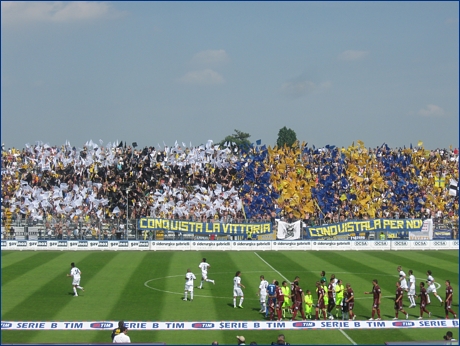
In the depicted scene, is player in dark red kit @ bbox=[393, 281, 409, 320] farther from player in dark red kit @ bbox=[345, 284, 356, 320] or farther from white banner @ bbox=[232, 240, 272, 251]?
white banner @ bbox=[232, 240, 272, 251]

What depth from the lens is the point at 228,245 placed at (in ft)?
169

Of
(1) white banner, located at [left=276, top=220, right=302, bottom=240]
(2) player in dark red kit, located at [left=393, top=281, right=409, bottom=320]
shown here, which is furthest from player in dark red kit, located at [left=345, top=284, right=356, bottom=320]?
(1) white banner, located at [left=276, top=220, right=302, bottom=240]

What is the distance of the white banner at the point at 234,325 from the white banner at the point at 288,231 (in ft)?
93.8

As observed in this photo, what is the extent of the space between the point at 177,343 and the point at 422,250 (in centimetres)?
3394

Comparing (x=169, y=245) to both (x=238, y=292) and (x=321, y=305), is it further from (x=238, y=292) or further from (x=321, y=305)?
(x=321, y=305)

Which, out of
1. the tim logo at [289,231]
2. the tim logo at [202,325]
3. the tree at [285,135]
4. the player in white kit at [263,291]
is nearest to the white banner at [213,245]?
the tim logo at [289,231]

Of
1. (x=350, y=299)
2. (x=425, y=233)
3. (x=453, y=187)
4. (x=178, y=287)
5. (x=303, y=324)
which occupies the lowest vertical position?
(x=303, y=324)

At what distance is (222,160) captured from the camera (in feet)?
206

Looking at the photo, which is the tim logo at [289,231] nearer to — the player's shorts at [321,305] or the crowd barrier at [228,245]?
the crowd barrier at [228,245]

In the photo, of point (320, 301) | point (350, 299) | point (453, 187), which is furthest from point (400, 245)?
point (350, 299)

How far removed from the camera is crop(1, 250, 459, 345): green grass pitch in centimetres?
2302

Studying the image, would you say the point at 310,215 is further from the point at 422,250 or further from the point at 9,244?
the point at 9,244

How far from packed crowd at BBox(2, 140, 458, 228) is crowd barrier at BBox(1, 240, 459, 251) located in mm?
3398

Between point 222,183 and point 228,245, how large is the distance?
10.3m
